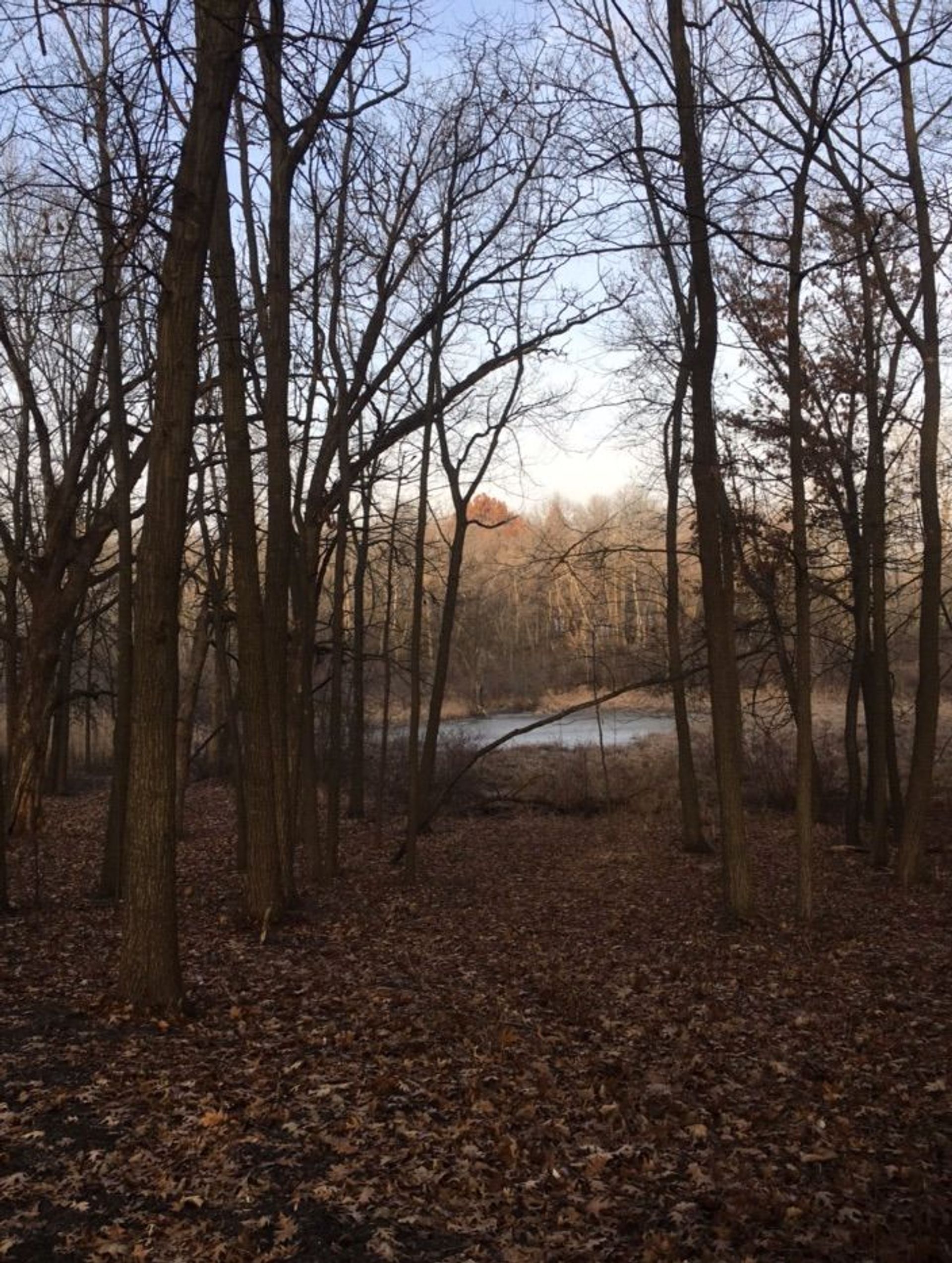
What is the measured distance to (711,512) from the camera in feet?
32.9

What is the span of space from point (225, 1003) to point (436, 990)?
1631 mm

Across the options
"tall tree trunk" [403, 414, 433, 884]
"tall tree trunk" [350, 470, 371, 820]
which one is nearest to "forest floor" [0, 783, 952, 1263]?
"tall tree trunk" [403, 414, 433, 884]

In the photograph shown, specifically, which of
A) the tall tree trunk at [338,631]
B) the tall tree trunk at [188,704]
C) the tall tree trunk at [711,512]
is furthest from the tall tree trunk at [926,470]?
the tall tree trunk at [188,704]

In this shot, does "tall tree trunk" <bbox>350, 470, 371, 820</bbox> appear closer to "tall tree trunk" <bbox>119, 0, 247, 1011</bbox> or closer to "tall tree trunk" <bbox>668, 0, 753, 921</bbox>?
"tall tree trunk" <bbox>668, 0, 753, 921</bbox>

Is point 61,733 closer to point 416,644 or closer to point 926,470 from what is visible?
point 416,644

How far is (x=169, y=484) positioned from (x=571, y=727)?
36.5 m

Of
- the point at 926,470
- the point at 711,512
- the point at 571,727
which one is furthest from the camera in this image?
the point at 571,727

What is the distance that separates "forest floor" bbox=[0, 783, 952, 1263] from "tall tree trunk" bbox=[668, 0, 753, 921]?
0.75 meters

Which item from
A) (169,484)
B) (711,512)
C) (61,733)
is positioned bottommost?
(61,733)

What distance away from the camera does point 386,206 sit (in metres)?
12.8

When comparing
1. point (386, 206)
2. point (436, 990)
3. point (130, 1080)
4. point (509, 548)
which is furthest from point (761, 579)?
point (509, 548)

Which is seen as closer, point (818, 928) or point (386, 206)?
point (818, 928)

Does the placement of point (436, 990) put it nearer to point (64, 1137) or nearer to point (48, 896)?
point (64, 1137)

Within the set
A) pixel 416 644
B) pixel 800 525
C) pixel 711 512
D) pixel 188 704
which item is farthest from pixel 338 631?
pixel 188 704
